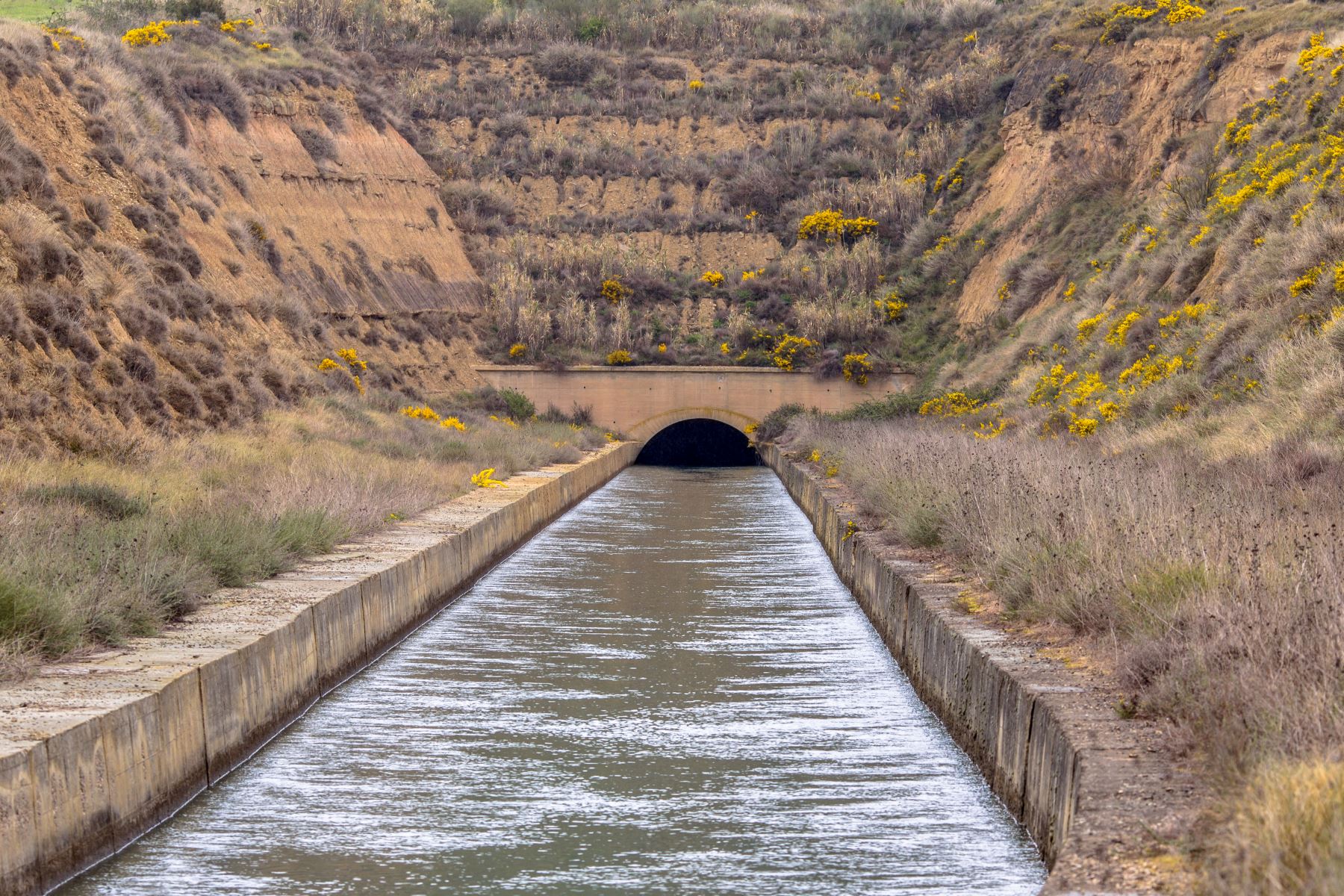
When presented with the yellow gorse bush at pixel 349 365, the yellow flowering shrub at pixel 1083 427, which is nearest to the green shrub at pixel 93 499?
the yellow flowering shrub at pixel 1083 427

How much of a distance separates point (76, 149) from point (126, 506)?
16.2 meters

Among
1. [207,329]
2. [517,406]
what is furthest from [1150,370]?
[517,406]

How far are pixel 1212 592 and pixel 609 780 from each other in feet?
11.2

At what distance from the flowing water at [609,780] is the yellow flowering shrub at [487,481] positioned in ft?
Answer: 28.2

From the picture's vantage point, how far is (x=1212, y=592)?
736 centimetres

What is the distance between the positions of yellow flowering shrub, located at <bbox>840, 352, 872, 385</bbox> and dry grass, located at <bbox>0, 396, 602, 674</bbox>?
60.8 ft

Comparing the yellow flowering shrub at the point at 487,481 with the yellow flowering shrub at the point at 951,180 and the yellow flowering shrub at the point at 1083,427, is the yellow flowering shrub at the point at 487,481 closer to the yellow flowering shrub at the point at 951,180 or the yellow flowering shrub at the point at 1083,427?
the yellow flowering shrub at the point at 1083,427

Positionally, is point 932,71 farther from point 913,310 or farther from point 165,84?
point 165,84

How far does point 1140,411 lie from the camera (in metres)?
21.6

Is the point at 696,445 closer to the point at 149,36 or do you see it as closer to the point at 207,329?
the point at 149,36

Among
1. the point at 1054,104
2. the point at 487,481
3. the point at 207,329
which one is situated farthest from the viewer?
the point at 1054,104

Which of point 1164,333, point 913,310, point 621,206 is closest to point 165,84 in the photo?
point 621,206

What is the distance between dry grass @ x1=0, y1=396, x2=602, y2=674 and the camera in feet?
29.6

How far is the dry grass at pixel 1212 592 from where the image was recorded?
4637 millimetres
